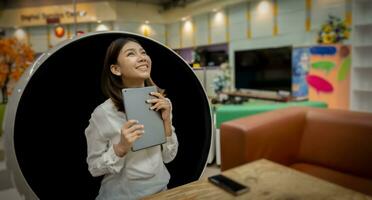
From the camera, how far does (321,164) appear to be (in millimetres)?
1737

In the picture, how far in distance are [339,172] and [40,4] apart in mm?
8100

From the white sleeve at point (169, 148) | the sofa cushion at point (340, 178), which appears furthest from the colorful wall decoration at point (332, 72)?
the white sleeve at point (169, 148)

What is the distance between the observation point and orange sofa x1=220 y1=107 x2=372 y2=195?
1557 millimetres

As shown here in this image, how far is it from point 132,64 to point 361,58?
402 centimetres

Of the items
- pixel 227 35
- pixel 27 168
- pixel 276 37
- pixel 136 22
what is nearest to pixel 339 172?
pixel 136 22

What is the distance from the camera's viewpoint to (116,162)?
0.64 meters

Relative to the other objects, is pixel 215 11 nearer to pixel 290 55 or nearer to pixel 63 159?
pixel 290 55

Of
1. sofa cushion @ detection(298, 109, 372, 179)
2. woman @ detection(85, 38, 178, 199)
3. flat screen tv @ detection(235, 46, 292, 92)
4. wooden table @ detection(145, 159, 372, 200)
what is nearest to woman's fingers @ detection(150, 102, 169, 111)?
woman @ detection(85, 38, 178, 199)

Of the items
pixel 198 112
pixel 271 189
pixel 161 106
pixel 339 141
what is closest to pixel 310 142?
pixel 339 141

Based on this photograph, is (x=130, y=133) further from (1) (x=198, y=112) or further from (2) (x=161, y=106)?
(1) (x=198, y=112)

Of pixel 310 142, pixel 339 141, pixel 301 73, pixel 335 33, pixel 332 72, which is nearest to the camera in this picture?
pixel 339 141

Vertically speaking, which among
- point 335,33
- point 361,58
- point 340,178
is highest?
point 335,33

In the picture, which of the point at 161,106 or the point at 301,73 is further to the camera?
the point at 301,73

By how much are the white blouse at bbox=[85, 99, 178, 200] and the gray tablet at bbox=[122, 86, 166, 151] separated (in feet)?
0.25
